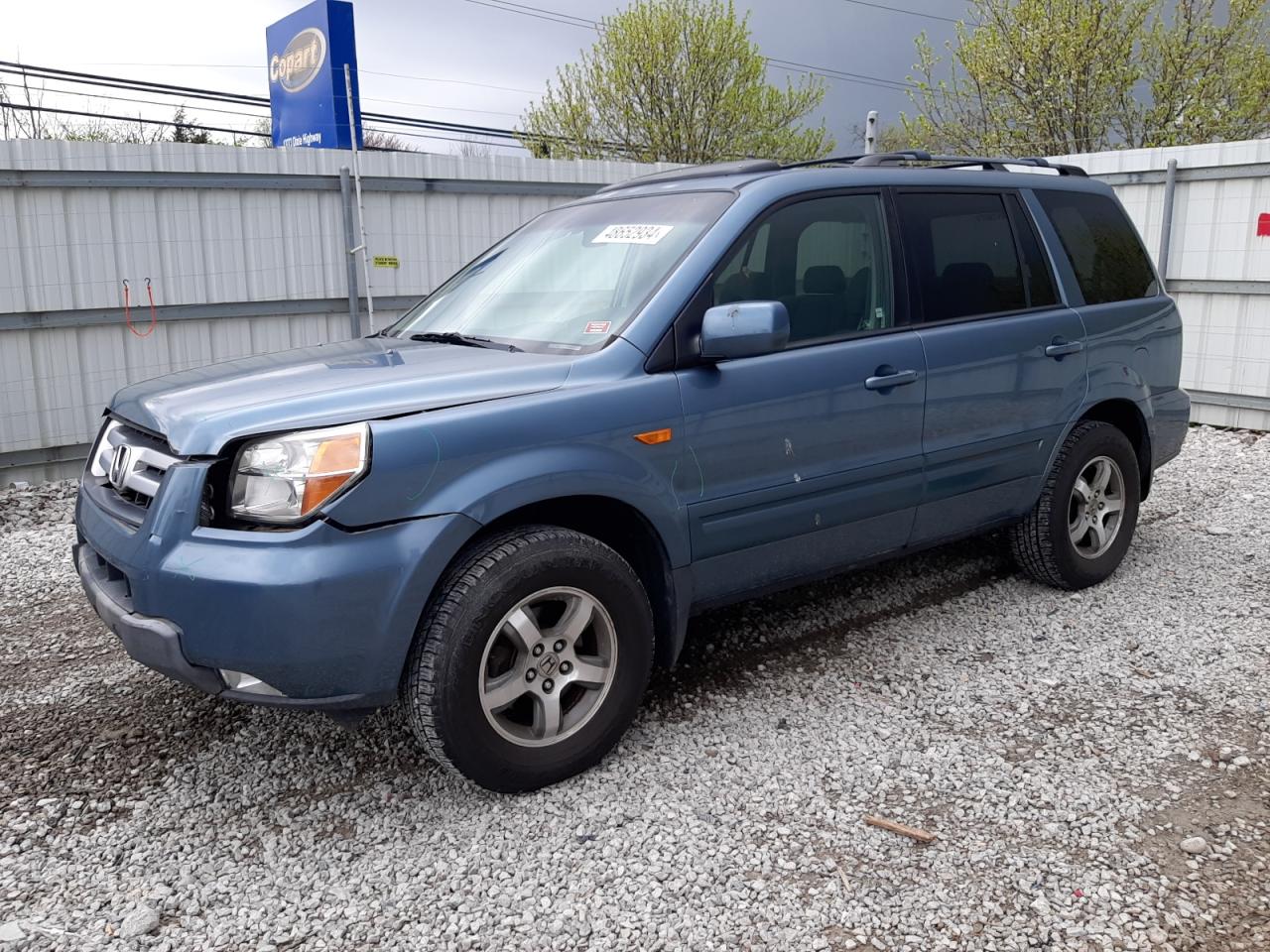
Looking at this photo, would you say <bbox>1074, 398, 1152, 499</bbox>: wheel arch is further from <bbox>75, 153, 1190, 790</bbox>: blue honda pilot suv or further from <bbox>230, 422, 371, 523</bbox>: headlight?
<bbox>230, 422, 371, 523</bbox>: headlight

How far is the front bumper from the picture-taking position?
2639 millimetres

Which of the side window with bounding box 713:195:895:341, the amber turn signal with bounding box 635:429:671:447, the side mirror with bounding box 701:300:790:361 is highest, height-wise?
the side window with bounding box 713:195:895:341

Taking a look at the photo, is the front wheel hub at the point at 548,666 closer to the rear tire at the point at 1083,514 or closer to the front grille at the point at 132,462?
the front grille at the point at 132,462

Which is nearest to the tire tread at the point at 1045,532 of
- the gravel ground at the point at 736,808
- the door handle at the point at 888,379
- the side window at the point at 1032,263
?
the gravel ground at the point at 736,808

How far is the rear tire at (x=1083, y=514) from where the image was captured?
4602 mm

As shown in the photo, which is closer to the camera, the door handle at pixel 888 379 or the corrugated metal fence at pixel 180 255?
the door handle at pixel 888 379

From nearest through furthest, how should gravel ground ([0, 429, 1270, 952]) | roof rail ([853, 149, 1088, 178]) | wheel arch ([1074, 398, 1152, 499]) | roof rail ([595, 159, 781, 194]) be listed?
gravel ground ([0, 429, 1270, 952]) → roof rail ([595, 159, 781, 194]) → roof rail ([853, 149, 1088, 178]) → wheel arch ([1074, 398, 1152, 499])

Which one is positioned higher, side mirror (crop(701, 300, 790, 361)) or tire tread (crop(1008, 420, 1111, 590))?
side mirror (crop(701, 300, 790, 361))

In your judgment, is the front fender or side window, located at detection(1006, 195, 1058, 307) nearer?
the front fender

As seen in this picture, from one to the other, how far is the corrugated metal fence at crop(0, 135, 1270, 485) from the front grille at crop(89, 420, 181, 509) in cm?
481

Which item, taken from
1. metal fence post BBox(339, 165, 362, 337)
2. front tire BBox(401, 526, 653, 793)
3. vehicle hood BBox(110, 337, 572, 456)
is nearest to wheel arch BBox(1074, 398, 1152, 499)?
front tire BBox(401, 526, 653, 793)

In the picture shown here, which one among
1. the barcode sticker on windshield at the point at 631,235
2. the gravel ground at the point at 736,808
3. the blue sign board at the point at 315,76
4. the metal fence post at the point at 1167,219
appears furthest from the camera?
the blue sign board at the point at 315,76

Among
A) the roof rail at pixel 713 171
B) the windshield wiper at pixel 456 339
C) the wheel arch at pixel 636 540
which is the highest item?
the roof rail at pixel 713 171

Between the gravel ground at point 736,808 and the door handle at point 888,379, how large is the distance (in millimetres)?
1124
